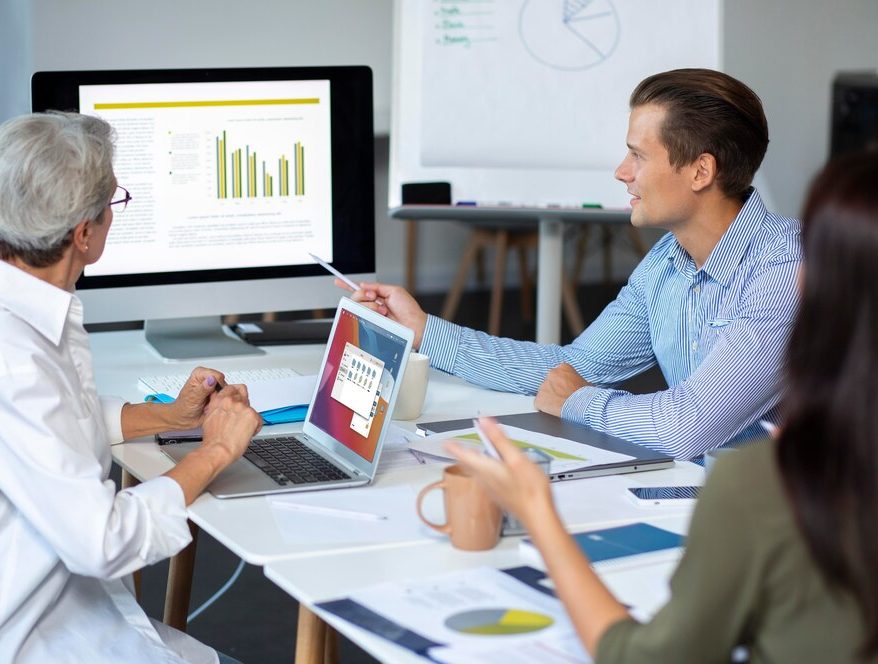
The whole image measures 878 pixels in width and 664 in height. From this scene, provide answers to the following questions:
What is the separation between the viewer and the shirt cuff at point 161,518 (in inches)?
51.7

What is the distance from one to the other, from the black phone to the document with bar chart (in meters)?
0.55

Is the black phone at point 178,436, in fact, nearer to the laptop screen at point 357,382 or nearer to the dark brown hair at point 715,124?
the laptop screen at point 357,382

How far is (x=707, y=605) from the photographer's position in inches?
34.6

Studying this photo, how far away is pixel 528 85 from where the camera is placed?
3248mm

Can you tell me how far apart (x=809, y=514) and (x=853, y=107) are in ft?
16.3

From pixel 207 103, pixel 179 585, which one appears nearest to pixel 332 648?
pixel 179 585

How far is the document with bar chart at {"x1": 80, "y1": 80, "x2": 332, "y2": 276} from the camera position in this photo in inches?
86.4

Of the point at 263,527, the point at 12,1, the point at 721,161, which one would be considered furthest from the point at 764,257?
the point at 12,1

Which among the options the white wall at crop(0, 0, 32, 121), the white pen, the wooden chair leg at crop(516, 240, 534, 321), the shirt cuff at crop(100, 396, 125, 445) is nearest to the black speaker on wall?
the wooden chair leg at crop(516, 240, 534, 321)

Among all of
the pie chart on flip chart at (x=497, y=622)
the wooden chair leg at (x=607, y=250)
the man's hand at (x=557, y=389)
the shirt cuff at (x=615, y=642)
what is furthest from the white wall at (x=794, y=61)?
the shirt cuff at (x=615, y=642)

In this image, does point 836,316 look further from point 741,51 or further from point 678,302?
point 741,51

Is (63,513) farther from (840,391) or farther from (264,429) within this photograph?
(840,391)

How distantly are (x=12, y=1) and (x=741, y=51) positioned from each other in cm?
342

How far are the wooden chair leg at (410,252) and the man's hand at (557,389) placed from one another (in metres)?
3.95
